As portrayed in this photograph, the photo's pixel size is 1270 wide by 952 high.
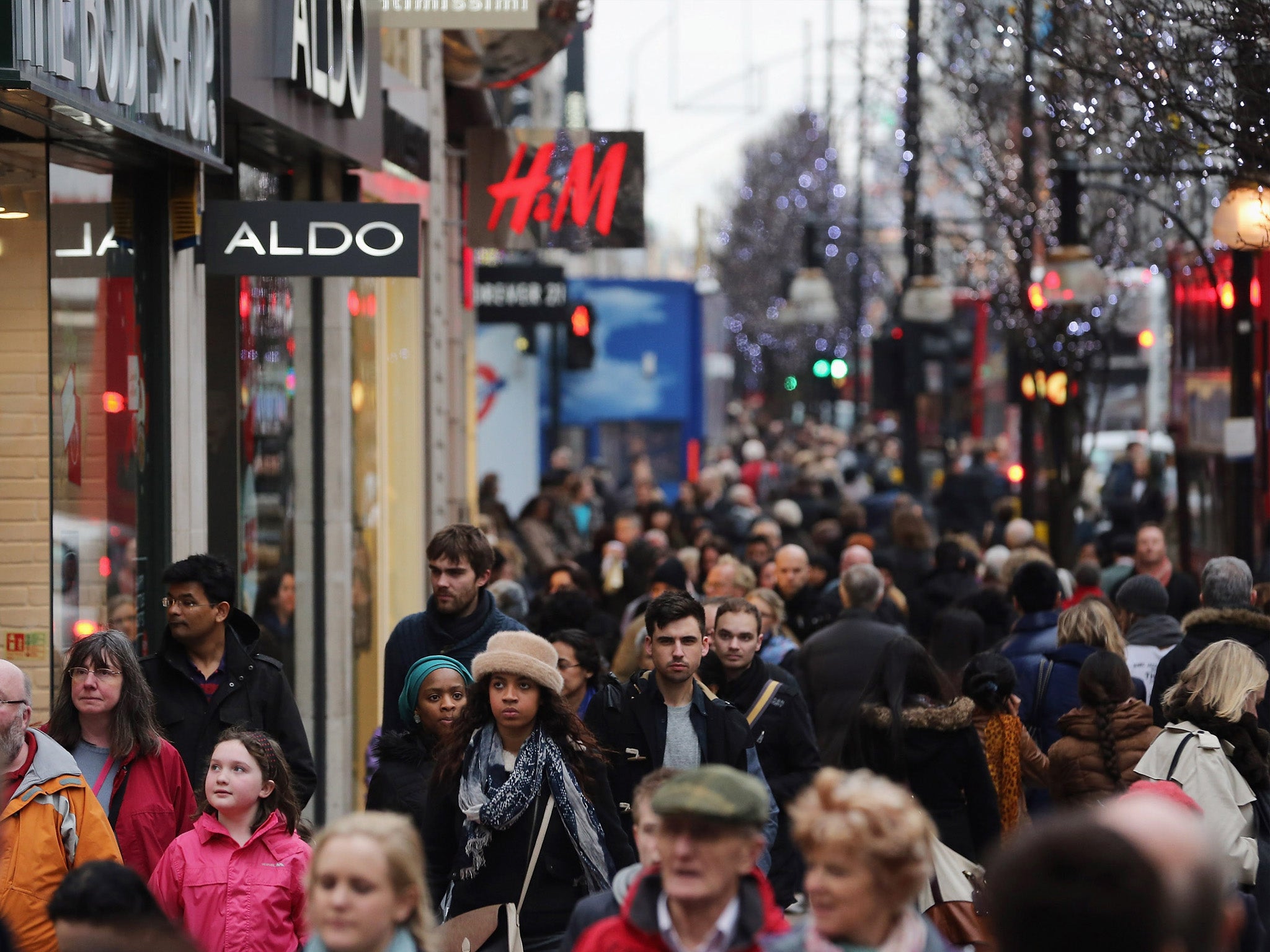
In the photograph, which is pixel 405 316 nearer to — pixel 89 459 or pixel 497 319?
pixel 89 459

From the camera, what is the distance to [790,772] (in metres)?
7.82

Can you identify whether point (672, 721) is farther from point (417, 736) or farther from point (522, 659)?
point (522, 659)

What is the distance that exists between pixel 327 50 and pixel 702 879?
25.1 feet

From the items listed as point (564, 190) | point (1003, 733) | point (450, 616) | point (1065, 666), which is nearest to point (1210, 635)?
point (1065, 666)

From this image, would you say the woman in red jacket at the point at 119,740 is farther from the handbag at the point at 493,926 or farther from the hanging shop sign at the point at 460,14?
the hanging shop sign at the point at 460,14

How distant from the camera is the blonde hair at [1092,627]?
29.9 feet

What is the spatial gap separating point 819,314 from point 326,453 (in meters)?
18.9

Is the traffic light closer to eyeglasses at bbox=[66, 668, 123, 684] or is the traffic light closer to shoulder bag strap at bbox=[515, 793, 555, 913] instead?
eyeglasses at bbox=[66, 668, 123, 684]

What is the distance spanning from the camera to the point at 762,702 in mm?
7914

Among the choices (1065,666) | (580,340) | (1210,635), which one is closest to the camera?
(1210,635)

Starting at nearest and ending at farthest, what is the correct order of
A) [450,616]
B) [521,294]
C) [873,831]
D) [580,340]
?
1. [873,831]
2. [450,616]
3. [521,294]
4. [580,340]

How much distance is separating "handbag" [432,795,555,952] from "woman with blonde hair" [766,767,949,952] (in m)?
2.28

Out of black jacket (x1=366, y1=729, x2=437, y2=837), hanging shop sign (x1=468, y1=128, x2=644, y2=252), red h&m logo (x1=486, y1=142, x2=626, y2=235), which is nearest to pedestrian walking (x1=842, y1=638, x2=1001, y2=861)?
black jacket (x1=366, y1=729, x2=437, y2=837)

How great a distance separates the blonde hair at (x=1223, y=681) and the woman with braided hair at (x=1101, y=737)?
2.07 ft
